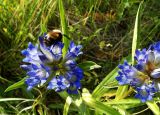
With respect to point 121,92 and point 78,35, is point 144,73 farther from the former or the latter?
point 78,35

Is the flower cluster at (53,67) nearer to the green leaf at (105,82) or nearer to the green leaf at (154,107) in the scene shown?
the green leaf at (105,82)

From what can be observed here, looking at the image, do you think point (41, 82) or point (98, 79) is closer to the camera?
point (41, 82)

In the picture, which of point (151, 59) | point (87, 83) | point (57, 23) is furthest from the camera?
point (57, 23)

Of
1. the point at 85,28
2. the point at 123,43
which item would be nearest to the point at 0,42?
the point at 85,28

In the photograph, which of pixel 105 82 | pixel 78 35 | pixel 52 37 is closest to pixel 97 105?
pixel 105 82

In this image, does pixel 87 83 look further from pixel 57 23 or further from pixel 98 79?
pixel 57 23

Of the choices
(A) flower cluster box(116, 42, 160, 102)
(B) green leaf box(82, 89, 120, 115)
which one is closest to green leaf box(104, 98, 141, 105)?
(B) green leaf box(82, 89, 120, 115)
